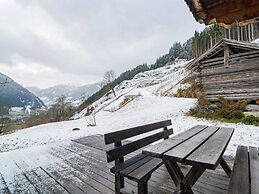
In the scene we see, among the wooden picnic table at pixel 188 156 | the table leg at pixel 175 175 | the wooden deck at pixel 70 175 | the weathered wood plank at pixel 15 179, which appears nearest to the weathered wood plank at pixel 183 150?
the wooden picnic table at pixel 188 156

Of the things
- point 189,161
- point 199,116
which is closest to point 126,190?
point 189,161

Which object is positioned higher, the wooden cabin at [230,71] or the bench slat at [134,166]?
the wooden cabin at [230,71]

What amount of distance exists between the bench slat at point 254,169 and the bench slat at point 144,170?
1255mm

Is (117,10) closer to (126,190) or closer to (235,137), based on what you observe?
(235,137)

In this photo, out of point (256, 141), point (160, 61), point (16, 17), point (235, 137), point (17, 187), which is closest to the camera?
point (17, 187)

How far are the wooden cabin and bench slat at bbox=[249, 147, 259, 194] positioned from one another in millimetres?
8405

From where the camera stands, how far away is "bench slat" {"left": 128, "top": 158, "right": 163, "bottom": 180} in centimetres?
256

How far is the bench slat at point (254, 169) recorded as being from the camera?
6.86 feet

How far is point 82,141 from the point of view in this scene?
718 centimetres

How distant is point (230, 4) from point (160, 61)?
3303 inches

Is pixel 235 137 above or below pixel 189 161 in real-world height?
below

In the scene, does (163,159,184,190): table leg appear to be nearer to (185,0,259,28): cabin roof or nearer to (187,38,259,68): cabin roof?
(185,0,259,28): cabin roof

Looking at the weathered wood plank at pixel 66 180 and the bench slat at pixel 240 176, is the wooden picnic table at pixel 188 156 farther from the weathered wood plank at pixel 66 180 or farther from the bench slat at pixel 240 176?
the weathered wood plank at pixel 66 180

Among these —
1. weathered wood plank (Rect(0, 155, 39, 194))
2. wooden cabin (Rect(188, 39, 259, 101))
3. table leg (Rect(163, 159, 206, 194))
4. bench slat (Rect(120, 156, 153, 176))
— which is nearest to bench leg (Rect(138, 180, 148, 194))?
bench slat (Rect(120, 156, 153, 176))
